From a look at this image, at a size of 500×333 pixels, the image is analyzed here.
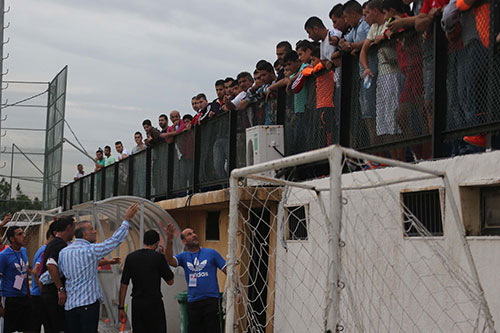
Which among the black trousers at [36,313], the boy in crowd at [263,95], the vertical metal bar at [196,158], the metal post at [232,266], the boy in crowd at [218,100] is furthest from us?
the vertical metal bar at [196,158]

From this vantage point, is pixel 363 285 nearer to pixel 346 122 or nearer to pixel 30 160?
pixel 346 122

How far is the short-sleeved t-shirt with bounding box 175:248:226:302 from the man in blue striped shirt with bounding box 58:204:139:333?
0.99 metres

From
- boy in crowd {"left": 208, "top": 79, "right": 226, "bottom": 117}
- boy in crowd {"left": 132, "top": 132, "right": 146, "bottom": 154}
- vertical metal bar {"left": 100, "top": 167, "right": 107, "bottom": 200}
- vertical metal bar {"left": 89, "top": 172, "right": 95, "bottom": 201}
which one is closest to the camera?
boy in crowd {"left": 208, "top": 79, "right": 226, "bottom": 117}

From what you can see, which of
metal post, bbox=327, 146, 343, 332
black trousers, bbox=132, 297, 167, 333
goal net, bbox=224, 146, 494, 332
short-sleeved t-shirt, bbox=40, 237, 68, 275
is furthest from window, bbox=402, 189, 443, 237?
short-sleeved t-shirt, bbox=40, 237, 68, 275

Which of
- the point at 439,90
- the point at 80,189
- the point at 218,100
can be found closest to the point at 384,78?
the point at 439,90

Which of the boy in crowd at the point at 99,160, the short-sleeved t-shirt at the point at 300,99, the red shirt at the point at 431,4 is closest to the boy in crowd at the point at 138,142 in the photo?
the boy in crowd at the point at 99,160

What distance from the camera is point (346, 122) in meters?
9.89

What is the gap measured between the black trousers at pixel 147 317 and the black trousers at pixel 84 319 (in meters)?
0.55

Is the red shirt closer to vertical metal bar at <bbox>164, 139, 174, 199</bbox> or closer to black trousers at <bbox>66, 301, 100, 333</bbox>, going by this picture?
black trousers at <bbox>66, 301, 100, 333</bbox>

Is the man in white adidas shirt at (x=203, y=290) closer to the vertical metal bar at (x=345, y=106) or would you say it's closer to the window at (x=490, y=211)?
the vertical metal bar at (x=345, y=106)

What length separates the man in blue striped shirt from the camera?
991 cm

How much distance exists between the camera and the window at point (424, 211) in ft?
25.5

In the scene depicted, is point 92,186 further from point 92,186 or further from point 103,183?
point 103,183

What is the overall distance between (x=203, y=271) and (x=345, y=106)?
9.24 feet
